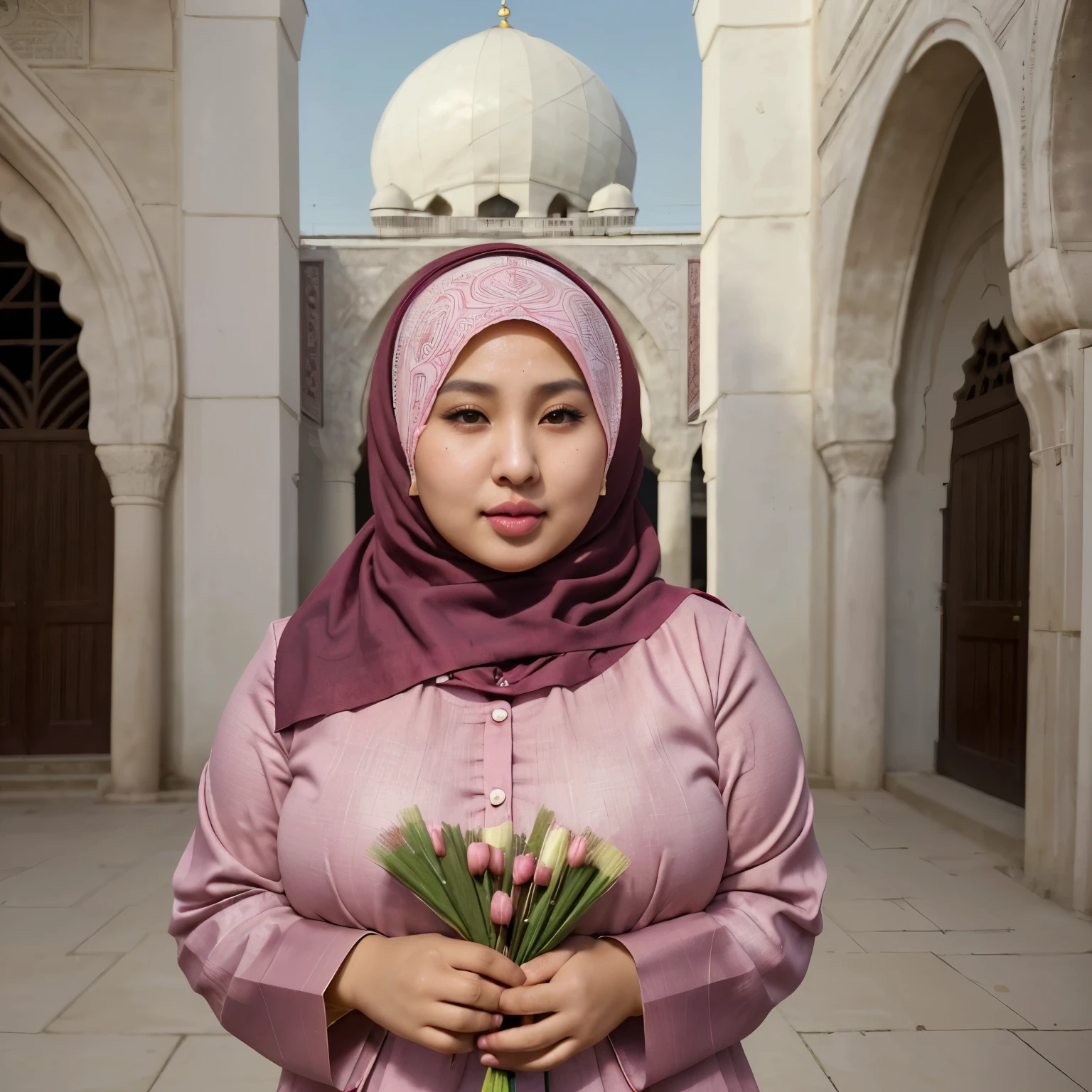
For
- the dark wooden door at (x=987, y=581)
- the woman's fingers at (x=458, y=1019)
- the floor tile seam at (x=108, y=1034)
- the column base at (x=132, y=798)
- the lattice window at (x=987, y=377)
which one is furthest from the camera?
the column base at (x=132, y=798)

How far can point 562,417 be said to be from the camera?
3.49ft

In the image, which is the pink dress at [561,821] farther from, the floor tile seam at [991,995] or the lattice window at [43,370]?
the lattice window at [43,370]

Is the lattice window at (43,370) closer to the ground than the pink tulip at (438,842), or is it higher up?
higher up

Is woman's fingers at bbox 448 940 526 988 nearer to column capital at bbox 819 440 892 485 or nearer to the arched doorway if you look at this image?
column capital at bbox 819 440 892 485

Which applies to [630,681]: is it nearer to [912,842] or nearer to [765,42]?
[912,842]

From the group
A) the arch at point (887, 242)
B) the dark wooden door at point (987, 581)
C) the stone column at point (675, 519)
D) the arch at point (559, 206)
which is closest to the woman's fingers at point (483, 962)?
the dark wooden door at point (987, 581)

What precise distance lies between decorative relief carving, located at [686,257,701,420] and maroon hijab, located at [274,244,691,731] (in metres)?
6.04

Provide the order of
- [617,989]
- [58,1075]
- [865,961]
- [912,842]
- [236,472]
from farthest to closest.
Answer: [236,472]
[912,842]
[865,961]
[58,1075]
[617,989]

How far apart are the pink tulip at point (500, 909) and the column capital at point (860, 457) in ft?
16.6

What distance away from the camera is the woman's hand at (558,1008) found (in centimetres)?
88

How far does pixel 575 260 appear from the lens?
9.55 metres

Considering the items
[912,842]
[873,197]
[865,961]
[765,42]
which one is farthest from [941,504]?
[865,961]

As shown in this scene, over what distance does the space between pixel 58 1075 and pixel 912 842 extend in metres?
3.52

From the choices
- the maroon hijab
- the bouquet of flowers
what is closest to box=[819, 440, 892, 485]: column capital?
the maroon hijab
